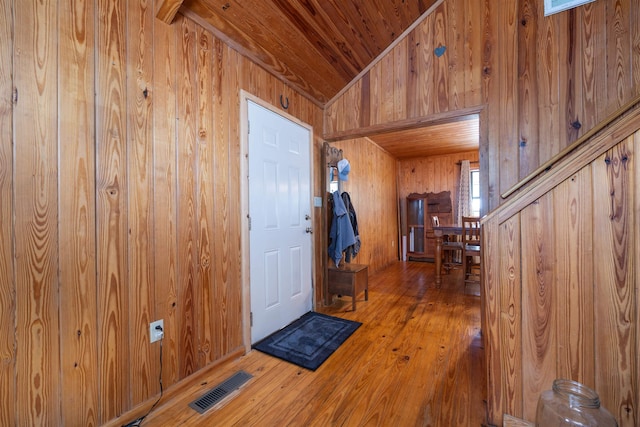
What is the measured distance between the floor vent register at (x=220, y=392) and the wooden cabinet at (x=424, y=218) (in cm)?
506

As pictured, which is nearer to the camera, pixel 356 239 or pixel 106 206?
pixel 106 206

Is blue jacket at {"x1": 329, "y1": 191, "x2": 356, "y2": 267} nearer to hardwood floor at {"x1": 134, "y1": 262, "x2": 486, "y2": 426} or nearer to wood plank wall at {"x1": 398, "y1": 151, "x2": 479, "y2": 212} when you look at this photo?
hardwood floor at {"x1": 134, "y1": 262, "x2": 486, "y2": 426}

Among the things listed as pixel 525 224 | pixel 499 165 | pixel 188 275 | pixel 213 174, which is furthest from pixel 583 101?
pixel 188 275

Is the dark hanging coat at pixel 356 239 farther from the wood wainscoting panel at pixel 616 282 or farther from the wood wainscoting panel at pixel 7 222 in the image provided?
the wood wainscoting panel at pixel 7 222

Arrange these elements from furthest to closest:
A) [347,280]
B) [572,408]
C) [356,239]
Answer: [356,239]
[347,280]
[572,408]

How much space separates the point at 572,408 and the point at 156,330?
195cm

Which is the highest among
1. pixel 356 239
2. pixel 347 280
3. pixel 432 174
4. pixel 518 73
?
pixel 518 73

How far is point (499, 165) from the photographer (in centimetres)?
217

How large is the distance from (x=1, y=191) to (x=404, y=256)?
20.5 feet

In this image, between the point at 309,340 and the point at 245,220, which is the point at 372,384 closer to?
the point at 309,340

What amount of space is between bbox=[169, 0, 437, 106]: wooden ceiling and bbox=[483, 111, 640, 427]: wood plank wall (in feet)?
6.42

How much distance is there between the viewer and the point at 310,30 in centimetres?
216

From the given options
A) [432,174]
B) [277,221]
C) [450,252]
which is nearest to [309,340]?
[277,221]

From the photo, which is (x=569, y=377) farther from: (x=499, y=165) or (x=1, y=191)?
(x=1, y=191)
